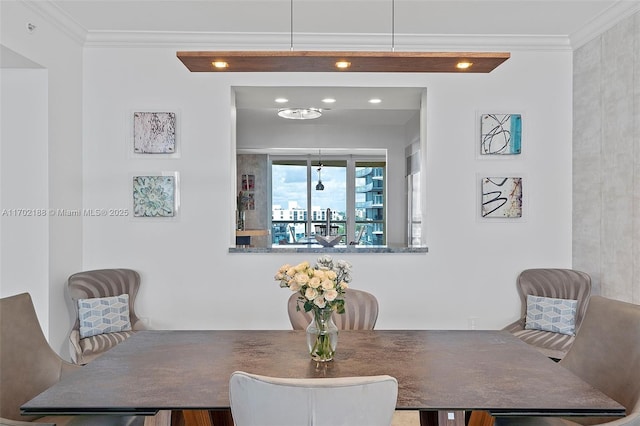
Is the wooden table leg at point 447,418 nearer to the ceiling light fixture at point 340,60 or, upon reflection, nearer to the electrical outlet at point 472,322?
the ceiling light fixture at point 340,60

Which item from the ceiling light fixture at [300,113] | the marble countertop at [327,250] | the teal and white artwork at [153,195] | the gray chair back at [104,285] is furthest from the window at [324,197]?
the gray chair back at [104,285]

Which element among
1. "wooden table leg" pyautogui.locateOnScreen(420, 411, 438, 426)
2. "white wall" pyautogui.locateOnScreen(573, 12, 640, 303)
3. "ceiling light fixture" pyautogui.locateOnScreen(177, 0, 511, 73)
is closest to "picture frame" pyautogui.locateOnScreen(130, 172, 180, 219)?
"ceiling light fixture" pyautogui.locateOnScreen(177, 0, 511, 73)

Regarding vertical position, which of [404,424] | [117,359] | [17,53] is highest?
[17,53]

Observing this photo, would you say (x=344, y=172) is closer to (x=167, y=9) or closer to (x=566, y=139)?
(x=566, y=139)

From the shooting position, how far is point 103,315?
327cm

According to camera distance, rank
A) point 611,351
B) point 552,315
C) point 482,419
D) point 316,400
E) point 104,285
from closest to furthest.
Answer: point 316,400
point 611,351
point 482,419
point 552,315
point 104,285

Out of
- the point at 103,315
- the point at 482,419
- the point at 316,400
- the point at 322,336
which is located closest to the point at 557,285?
the point at 482,419

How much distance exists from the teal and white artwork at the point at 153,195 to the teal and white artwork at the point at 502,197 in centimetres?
253

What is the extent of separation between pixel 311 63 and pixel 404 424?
7.33 ft

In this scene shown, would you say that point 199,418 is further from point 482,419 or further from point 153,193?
point 153,193

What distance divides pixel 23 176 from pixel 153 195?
891 millimetres

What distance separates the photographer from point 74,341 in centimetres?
310

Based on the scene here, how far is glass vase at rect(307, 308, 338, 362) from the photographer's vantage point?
73.0 inches

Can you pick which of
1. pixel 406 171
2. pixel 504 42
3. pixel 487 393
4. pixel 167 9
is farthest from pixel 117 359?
pixel 406 171
